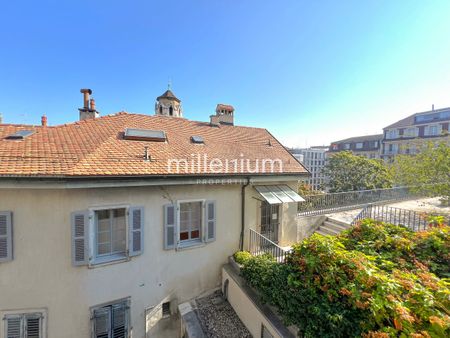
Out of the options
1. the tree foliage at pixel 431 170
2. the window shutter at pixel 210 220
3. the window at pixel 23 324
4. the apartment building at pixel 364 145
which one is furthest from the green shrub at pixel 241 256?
the apartment building at pixel 364 145

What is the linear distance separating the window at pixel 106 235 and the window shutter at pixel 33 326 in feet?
7.17

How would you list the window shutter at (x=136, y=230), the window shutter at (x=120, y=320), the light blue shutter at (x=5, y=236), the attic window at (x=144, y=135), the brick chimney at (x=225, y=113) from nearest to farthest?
the light blue shutter at (x=5, y=236) < the window shutter at (x=136, y=230) < the window shutter at (x=120, y=320) < the attic window at (x=144, y=135) < the brick chimney at (x=225, y=113)

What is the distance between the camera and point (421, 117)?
44.2 meters

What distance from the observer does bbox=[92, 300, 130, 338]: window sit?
22.7 ft

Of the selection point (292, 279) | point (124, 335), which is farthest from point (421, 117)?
point (124, 335)

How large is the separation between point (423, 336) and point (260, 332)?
5002 mm

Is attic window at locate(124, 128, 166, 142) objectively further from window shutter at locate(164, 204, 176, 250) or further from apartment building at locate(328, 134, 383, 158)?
apartment building at locate(328, 134, 383, 158)

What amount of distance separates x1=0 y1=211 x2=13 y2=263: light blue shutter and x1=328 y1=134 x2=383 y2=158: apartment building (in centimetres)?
6368

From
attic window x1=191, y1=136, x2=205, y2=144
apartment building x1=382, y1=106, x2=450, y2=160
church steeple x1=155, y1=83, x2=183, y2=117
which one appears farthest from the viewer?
apartment building x1=382, y1=106, x2=450, y2=160

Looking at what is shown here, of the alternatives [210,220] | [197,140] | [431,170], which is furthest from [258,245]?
[431,170]

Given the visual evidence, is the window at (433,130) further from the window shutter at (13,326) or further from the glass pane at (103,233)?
the window shutter at (13,326)

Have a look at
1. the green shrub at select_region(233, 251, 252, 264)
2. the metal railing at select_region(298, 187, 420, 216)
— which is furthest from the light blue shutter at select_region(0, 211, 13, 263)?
the metal railing at select_region(298, 187, 420, 216)

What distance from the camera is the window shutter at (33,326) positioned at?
6.38 metres

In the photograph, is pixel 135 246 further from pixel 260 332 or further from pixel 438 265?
pixel 438 265
